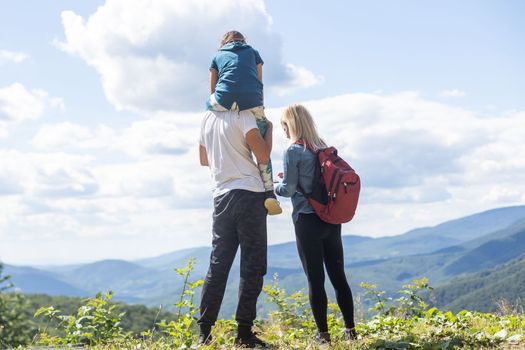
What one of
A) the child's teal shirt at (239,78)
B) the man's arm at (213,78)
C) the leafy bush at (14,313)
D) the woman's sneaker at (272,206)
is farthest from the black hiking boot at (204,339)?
the leafy bush at (14,313)

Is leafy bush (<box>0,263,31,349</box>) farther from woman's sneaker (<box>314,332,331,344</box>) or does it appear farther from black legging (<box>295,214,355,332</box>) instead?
black legging (<box>295,214,355,332</box>)

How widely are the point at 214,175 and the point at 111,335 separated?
7.70 ft

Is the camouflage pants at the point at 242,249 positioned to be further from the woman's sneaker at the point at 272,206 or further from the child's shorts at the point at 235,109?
the child's shorts at the point at 235,109

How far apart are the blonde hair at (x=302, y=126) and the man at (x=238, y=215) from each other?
0.29m

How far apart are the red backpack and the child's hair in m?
1.45

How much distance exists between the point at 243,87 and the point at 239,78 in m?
0.10

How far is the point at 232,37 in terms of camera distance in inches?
216

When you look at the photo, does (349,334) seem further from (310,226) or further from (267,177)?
(267,177)

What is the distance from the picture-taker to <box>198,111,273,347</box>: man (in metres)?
5.09

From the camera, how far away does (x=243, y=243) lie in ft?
16.7

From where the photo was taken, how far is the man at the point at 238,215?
5.09 m

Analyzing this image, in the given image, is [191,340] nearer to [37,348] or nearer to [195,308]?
[195,308]

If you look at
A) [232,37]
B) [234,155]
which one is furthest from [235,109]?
[232,37]

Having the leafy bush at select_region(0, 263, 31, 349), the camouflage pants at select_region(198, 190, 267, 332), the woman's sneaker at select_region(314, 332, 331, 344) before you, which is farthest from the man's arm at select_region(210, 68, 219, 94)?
the leafy bush at select_region(0, 263, 31, 349)
